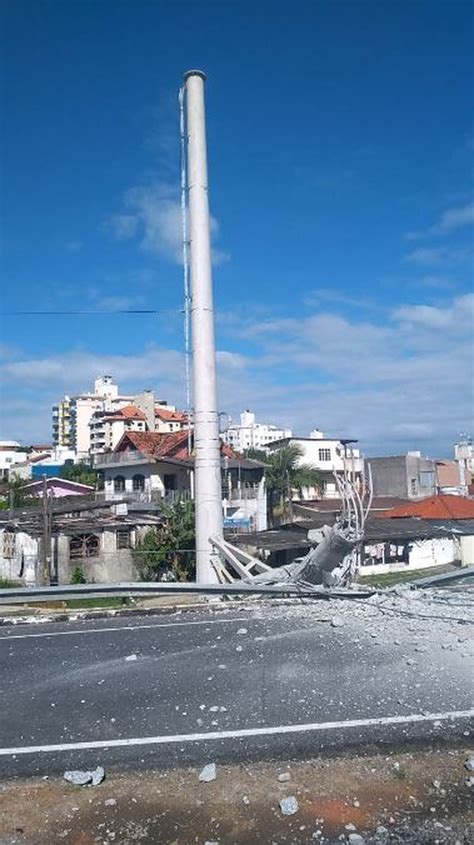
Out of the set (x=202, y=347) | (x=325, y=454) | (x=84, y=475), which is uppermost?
(x=325, y=454)

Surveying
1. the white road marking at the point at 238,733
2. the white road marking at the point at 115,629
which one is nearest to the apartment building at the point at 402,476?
the white road marking at the point at 115,629

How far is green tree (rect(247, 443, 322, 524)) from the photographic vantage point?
156 ft

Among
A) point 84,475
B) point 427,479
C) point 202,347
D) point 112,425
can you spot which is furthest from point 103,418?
A: point 202,347

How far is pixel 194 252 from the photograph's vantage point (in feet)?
53.6

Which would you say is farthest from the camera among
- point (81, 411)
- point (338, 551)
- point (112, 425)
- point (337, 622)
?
point (81, 411)

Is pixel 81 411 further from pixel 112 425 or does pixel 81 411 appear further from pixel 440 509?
pixel 440 509

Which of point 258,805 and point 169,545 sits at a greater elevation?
point 169,545

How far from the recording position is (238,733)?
4.43 meters

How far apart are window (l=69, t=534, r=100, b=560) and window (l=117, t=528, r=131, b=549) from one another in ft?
3.12

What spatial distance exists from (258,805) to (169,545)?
2483 centimetres

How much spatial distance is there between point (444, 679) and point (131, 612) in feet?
14.4

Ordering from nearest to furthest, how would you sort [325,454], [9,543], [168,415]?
1. [9,543]
2. [325,454]
3. [168,415]

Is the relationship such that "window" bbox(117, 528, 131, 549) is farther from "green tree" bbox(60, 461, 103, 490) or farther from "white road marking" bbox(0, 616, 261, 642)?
"white road marking" bbox(0, 616, 261, 642)

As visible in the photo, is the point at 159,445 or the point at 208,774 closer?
the point at 208,774
